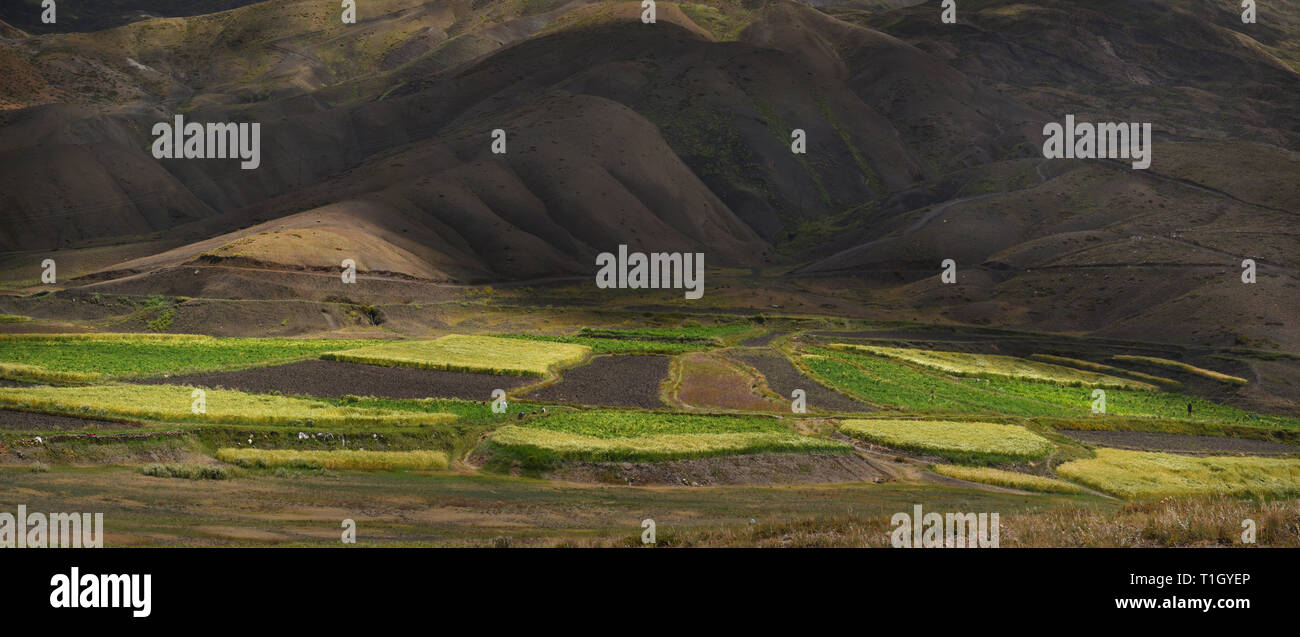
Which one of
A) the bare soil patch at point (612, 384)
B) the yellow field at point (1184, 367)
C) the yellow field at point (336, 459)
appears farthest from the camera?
the yellow field at point (1184, 367)

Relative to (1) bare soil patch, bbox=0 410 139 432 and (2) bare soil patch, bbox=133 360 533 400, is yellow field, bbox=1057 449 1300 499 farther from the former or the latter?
(1) bare soil patch, bbox=0 410 139 432

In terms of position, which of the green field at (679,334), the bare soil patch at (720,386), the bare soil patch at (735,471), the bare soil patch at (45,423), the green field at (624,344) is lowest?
the bare soil patch at (735,471)

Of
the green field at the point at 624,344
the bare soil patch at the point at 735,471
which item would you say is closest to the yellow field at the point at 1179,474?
the bare soil patch at the point at 735,471

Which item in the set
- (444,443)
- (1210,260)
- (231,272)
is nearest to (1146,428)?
(444,443)

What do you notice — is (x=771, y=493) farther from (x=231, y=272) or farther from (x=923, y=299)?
(x=923, y=299)

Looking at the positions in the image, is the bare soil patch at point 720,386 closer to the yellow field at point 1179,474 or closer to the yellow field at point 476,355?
the yellow field at point 476,355

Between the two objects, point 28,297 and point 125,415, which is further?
point 28,297
